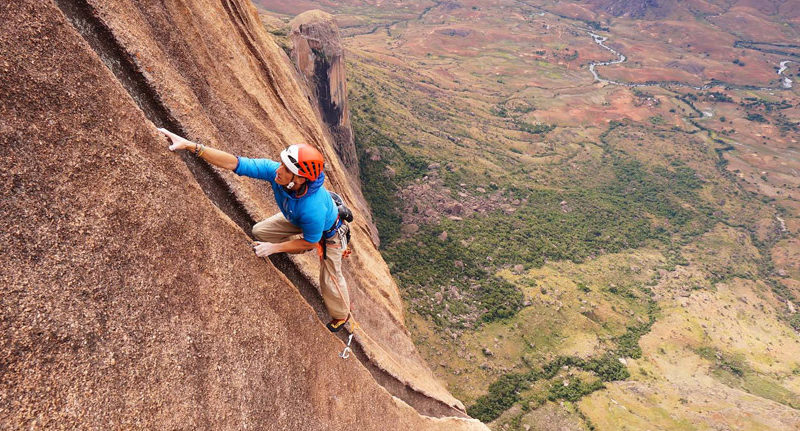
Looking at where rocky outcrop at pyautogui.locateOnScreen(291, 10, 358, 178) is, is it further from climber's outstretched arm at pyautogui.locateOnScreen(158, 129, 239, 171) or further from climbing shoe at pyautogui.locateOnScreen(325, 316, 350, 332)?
climber's outstretched arm at pyautogui.locateOnScreen(158, 129, 239, 171)

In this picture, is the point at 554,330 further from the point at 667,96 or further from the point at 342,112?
the point at 667,96

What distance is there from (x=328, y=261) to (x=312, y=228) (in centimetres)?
214

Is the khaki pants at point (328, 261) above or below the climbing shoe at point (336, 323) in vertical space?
above

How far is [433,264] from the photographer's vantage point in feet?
230

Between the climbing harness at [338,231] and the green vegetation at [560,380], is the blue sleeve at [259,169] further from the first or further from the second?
the green vegetation at [560,380]

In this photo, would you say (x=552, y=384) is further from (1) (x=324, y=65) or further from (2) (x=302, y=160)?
(2) (x=302, y=160)

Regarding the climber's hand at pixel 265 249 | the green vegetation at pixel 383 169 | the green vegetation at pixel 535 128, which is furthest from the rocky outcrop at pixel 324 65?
the green vegetation at pixel 535 128

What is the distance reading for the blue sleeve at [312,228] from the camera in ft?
26.8

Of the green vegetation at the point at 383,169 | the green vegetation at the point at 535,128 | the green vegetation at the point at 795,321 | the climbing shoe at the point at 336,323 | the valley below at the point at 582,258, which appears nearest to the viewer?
the climbing shoe at the point at 336,323

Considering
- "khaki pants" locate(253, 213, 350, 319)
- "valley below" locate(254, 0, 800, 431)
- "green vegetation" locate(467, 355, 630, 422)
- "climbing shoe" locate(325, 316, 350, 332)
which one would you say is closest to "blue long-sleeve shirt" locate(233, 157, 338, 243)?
"khaki pants" locate(253, 213, 350, 319)

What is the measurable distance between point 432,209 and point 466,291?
21999 mm

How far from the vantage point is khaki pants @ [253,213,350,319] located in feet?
30.3

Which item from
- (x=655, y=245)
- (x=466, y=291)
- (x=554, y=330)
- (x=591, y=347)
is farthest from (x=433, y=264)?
(x=655, y=245)

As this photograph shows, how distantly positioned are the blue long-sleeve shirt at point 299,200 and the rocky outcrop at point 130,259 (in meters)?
1.25
